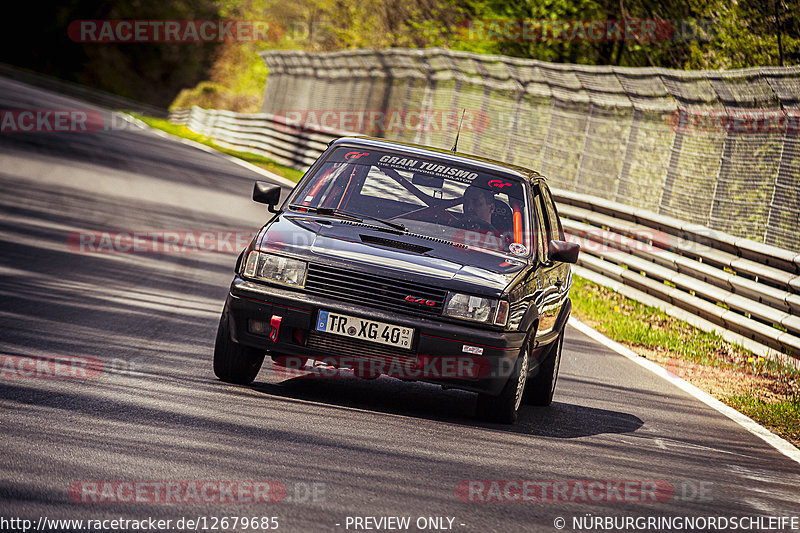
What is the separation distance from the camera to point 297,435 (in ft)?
19.4

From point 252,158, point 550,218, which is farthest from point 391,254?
point 252,158

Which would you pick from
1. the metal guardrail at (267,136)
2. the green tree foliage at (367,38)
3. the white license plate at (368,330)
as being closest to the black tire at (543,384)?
the white license plate at (368,330)

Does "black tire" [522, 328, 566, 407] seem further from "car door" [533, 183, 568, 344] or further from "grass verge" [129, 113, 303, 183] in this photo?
"grass verge" [129, 113, 303, 183]

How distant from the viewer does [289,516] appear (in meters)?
4.51

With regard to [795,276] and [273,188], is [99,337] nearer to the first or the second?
[273,188]

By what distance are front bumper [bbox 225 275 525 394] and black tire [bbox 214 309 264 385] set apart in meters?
0.25

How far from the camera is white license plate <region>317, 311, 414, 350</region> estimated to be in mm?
6562

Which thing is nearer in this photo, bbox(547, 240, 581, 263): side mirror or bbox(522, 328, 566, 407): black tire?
bbox(547, 240, 581, 263): side mirror

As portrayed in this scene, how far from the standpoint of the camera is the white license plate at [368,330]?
6.56 meters

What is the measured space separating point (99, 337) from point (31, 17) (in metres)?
70.4

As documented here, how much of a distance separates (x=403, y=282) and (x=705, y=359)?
578 cm

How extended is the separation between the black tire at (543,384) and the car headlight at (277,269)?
83.6 inches

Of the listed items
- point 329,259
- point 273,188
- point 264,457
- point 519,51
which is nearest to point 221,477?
point 264,457

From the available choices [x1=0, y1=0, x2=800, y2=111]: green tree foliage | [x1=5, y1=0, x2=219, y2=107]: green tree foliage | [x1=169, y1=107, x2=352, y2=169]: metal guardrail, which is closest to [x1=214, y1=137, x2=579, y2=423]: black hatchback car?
[x1=0, y1=0, x2=800, y2=111]: green tree foliage
